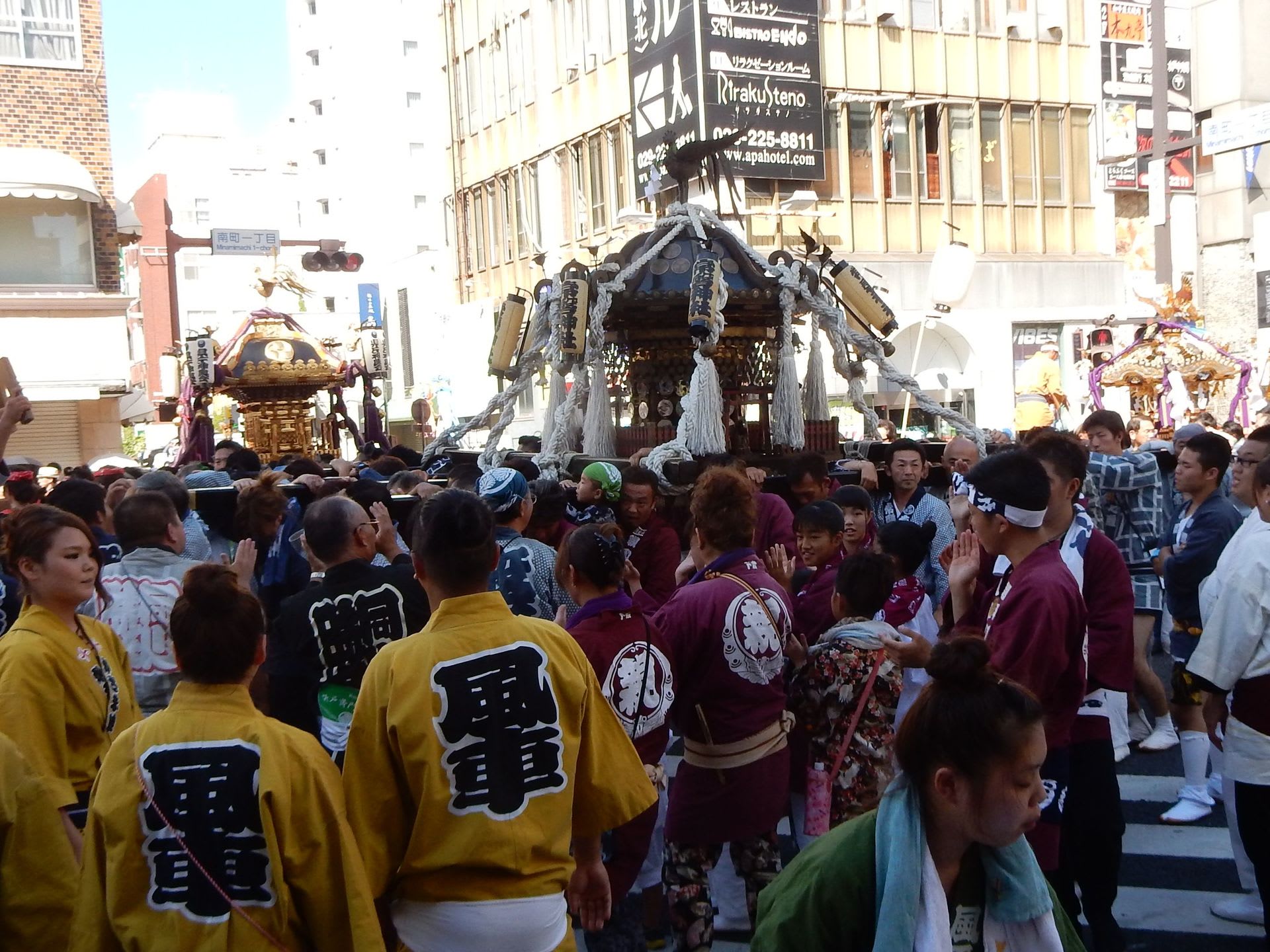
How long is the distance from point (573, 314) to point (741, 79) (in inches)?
637

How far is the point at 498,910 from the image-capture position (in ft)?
8.70

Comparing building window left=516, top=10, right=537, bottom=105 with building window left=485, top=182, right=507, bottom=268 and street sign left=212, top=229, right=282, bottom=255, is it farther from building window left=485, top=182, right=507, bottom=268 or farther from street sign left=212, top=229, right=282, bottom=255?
street sign left=212, top=229, right=282, bottom=255

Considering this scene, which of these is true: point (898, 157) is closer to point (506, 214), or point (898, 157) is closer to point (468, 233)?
point (506, 214)

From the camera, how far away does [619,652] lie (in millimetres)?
3701

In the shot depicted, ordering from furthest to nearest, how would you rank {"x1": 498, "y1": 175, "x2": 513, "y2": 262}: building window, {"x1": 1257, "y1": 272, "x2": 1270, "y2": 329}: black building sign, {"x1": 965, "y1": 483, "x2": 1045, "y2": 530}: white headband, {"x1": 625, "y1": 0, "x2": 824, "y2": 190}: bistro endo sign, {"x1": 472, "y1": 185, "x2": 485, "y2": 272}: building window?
1. {"x1": 472, "y1": 185, "x2": 485, "y2": 272}: building window
2. {"x1": 498, "y1": 175, "x2": 513, "y2": 262}: building window
3. {"x1": 625, "y1": 0, "x2": 824, "y2": 190}: bistro endo sign
4. {"x1": 1257, "y1": 272, "x2": 1270, "y2": 329}: black building sign
5. {"x1": 965, "y1": 483, "x2": 1045, "y2": 530}: white headband

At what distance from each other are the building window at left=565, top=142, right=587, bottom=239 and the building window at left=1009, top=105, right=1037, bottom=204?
30.3ft

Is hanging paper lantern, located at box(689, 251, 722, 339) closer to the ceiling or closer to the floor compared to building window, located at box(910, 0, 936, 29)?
closer to the floor

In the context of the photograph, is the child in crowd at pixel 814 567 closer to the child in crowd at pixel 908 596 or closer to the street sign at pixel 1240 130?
the child in crowd at pixel 908 596

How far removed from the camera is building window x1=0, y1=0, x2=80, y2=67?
1775 cm

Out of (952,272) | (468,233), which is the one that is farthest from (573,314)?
(468,233)

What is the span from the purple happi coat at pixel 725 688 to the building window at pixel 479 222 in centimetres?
2823

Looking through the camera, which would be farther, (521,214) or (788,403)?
(521,214)

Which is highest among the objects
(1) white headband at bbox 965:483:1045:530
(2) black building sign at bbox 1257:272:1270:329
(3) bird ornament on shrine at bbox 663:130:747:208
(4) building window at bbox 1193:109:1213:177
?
(4) building window at bbox 1193:109:1213:177

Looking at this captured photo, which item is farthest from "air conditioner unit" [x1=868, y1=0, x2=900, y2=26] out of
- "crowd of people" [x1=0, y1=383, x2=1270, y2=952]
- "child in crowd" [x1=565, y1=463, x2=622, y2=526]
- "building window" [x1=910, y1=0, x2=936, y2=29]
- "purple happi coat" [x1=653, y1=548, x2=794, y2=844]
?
"purple happi coat" [x1=653, y1=548, x2=794, y2=844]
